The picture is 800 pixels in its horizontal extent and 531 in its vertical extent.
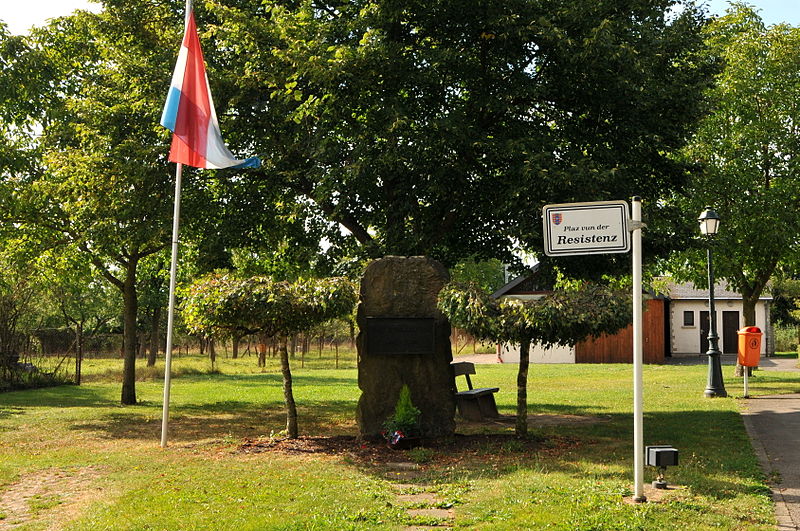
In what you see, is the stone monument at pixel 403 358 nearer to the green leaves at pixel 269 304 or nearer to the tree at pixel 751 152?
the green leaves at pixel 269 304

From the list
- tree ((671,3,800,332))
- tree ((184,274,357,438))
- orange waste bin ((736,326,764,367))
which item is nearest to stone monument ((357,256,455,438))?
tree ((184,274,357,438))

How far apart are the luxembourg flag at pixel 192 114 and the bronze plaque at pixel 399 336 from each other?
138 inches

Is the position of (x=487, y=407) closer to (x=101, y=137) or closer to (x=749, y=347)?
(x=749, y=347)

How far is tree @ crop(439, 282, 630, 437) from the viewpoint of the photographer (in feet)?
34.8

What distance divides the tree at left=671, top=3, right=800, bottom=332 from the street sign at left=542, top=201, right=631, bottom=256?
51.7ft

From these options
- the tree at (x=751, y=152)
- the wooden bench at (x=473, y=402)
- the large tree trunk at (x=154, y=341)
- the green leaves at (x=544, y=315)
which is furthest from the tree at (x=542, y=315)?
the large tree trunk at (x=154, y=341)

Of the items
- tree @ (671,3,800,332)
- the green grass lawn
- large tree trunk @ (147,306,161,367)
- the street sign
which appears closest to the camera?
the green grass lawn

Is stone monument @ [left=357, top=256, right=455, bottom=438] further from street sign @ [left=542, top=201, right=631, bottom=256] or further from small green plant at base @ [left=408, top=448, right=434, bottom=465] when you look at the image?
street sign @ [left=542, top=201, right=631, bottom=256]

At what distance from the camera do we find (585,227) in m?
7.43

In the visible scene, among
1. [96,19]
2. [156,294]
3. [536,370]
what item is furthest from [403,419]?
[156,294]

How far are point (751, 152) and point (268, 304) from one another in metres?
17.4

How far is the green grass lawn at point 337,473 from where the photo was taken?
23.2 feet

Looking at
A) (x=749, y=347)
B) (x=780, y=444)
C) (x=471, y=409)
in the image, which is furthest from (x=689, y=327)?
(x=780, y=444)

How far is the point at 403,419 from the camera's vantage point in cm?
1145
